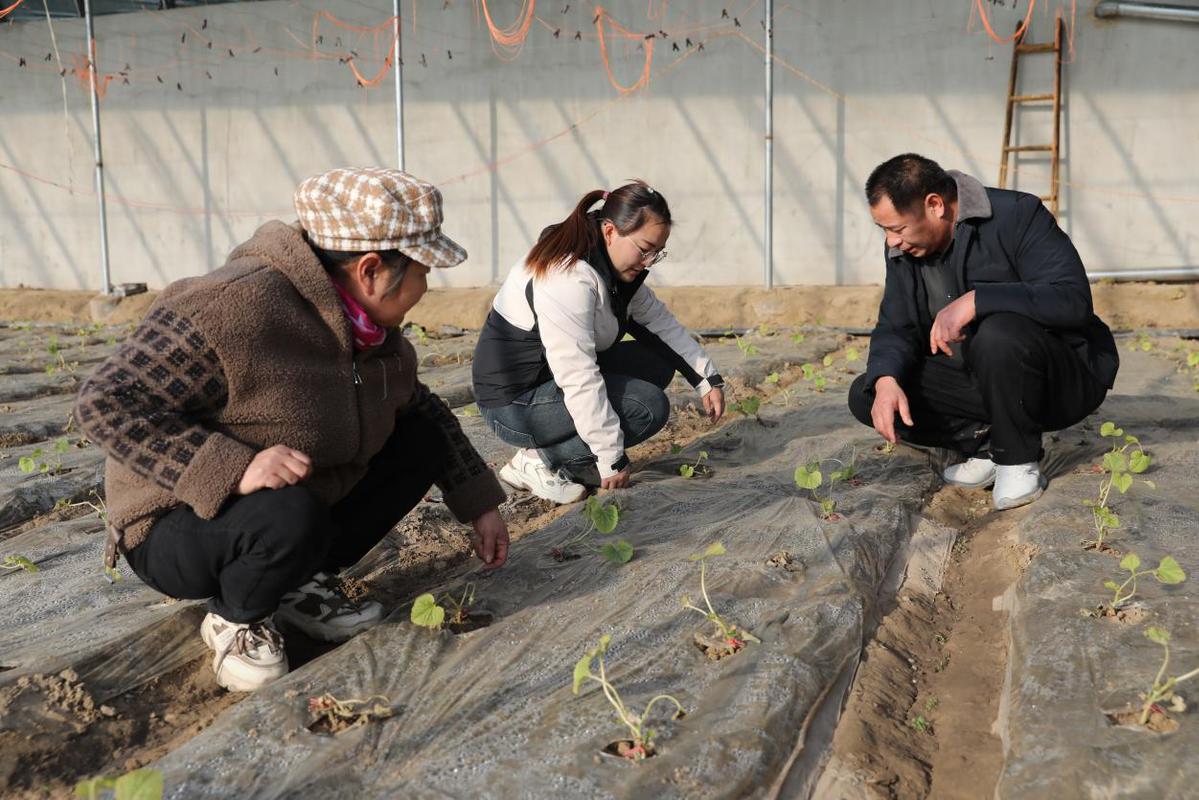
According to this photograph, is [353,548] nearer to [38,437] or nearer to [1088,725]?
[1088,725]

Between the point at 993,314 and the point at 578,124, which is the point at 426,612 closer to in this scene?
the point at 993,314

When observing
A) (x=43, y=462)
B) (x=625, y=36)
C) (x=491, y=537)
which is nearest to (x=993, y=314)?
(x=491, y=537)

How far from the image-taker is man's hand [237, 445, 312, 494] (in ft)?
5.89

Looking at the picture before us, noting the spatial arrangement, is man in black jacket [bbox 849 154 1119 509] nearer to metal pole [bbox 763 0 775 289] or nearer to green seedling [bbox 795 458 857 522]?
green seedling [bbox 795 458 857 522]

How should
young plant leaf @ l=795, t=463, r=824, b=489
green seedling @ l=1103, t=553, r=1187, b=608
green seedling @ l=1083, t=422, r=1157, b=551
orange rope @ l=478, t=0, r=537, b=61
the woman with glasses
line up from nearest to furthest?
1. green seedling @ l=1103, t=553, r=1187, b=608
2. green seedling @ l=1083, t=422, r=1157, b=551
3. young plant leaf @ l=795, t=463, r=824, b=489
4. the woman with glasses
5. orange rope @ l=478, t=0, r=537, b=61

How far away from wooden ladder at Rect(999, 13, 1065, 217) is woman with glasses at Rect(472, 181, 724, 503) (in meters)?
5.29

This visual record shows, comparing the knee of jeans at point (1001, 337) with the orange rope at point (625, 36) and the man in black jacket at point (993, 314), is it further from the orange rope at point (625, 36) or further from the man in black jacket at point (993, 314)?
the orange rope at point (625, 36)

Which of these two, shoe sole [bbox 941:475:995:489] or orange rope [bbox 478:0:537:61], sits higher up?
orange rope [bbox 478:0:537:61]

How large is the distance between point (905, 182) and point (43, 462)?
9.05 feet

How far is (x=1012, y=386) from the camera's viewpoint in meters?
2.95

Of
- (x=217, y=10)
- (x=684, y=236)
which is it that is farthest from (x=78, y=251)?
(x=684, y=236)

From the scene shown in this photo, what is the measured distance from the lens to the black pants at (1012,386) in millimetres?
2934

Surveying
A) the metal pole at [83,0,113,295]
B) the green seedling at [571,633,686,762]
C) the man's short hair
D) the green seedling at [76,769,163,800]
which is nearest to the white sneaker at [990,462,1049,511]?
the man's short hair

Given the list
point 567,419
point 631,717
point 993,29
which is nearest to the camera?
point 631,717
